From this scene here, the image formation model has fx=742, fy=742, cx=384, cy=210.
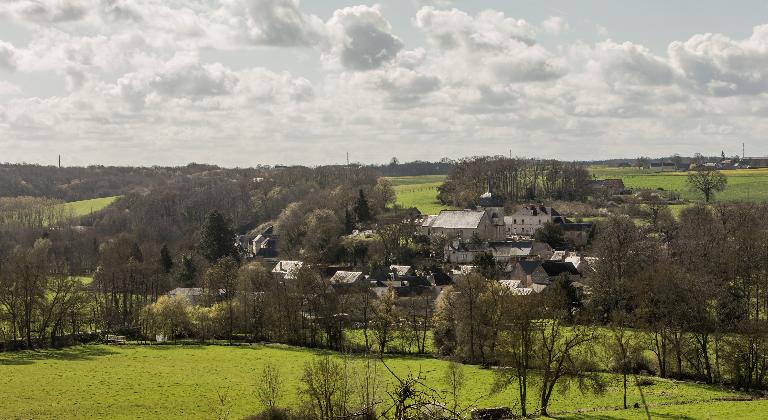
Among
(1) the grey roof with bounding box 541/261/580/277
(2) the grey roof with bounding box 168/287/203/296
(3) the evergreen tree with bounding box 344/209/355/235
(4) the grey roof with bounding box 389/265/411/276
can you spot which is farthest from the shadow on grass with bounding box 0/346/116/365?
(3) the evergreen tree with bounding box 344/209/355/235

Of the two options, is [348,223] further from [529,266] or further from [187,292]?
[529,266]

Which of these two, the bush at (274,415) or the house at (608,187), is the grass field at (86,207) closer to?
the house at (608,187)

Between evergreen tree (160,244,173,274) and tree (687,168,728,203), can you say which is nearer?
evergreen tree (160,244,173,274)

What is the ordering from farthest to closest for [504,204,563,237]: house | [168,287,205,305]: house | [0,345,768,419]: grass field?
1. [504,204,563,237]: house
2. [168,287,205,305]: house
3. [0,345,768,419]: grass field

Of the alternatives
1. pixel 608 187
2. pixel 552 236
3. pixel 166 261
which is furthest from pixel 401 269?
pixel 608 187

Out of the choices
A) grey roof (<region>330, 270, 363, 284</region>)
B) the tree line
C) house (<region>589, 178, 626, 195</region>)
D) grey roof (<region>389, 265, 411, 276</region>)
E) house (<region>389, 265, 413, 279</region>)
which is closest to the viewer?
grey roof (<region>330, 270, 363, 284</region>)

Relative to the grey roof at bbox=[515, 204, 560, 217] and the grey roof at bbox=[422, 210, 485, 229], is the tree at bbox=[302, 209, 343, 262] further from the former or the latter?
the grey roof at bbox=[515, 204, 560, 217]

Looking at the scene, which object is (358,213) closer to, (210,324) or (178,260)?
(178,260)

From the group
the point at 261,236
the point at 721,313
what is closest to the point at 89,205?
the point at 261,236

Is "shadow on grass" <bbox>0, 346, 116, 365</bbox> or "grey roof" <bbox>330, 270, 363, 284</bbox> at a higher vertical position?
"grey roof" <bbox>330, 270, 363, 284</bbox>
